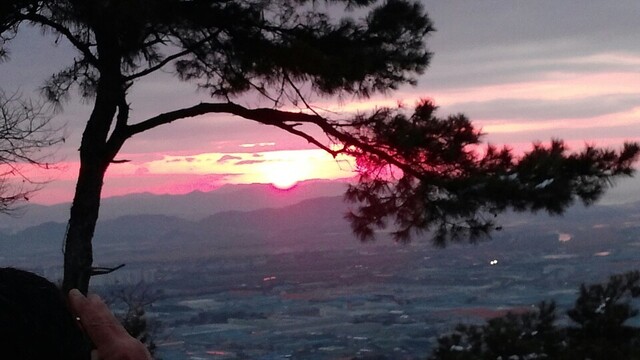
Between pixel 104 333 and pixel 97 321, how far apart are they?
0.14 ft

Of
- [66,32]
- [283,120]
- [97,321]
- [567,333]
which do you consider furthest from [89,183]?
[567,333]

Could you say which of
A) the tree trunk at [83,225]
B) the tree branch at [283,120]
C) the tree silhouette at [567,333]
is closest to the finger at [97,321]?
the tree trunk at [83,225]

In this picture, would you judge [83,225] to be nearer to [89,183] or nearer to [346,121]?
[89,183]

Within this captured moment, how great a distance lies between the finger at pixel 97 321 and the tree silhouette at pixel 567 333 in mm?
9192

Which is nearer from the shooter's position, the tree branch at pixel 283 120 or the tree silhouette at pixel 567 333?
the tree branch at pixel 283 120

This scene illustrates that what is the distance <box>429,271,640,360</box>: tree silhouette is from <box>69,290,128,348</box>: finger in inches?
362

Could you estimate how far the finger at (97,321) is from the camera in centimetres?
177

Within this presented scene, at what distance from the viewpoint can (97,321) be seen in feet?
5.92

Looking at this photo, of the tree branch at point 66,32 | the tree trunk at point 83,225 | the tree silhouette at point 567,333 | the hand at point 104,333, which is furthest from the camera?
the tree silhouette at point 567,333

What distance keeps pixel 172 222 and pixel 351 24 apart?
29967 mm

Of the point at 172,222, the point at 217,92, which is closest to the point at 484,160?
the point at 217,92

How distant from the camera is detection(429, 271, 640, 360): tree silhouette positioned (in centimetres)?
1056

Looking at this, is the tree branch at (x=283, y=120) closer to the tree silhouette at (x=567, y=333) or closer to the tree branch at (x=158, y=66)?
the tree branch at (x=158, y=66)

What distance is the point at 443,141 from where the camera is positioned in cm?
586
